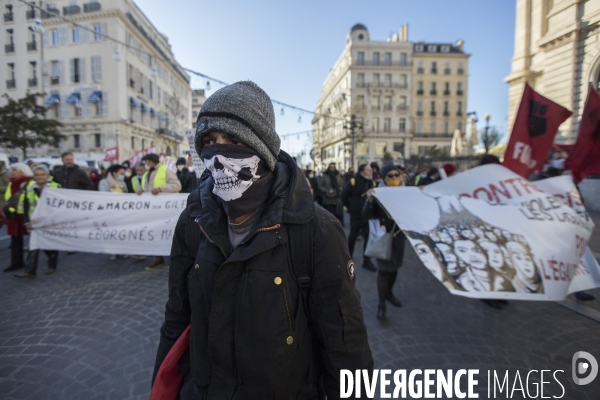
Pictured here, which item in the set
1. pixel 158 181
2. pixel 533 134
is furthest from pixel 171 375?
pixel 158 181

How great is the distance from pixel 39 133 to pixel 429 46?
6589 cm

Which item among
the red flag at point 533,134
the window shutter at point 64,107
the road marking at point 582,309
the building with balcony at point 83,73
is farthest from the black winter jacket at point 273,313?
the window shutter at point 64,107

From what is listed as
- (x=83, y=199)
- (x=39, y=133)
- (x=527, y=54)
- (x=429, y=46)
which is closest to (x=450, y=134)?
(x=429, y=46)

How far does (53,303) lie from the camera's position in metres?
4.32

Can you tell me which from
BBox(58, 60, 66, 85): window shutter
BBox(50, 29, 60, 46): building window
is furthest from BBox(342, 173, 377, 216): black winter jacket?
BBox(50, 29, 60, 46): building window

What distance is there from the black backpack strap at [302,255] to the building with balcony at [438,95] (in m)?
65.0

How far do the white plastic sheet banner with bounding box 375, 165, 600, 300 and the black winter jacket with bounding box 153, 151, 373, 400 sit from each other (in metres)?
2.02

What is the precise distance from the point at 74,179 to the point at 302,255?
7.16m

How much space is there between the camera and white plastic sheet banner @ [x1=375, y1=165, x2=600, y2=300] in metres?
2.97

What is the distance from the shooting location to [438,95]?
62531 millimetres

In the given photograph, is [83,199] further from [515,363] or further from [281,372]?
[515,363]

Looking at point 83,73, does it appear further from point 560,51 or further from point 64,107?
point 560,51

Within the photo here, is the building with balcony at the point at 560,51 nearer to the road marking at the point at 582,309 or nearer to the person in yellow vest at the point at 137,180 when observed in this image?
the road marking at the point at 582,309

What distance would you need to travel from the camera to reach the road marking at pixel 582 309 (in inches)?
155
